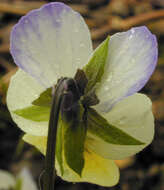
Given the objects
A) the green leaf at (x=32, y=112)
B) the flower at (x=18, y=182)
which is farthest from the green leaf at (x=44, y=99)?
the flower at (x=18, y=182)

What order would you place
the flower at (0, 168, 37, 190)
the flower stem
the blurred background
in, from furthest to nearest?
the blurred background, the flower at (0, 168, 37, 190), the flower stem

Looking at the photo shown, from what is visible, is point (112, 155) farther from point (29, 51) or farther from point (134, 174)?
point (134, 174)

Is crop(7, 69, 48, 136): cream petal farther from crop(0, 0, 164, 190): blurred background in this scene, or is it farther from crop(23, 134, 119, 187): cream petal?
crop(0, 0, 164, 190): blurred background

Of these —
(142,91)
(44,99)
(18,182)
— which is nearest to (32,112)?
(44,99)

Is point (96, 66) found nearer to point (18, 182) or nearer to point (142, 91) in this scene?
point (18, 182)

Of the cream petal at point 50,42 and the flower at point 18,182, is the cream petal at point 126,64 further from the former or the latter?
the flower at point 18,182

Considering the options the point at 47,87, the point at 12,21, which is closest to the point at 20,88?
the point at 47,87

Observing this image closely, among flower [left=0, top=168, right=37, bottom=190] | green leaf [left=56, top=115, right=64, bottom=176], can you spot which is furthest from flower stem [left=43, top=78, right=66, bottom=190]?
flower [left=0, top=168, right=37, bottom=190]

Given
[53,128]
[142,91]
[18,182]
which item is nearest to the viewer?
[53,128]
